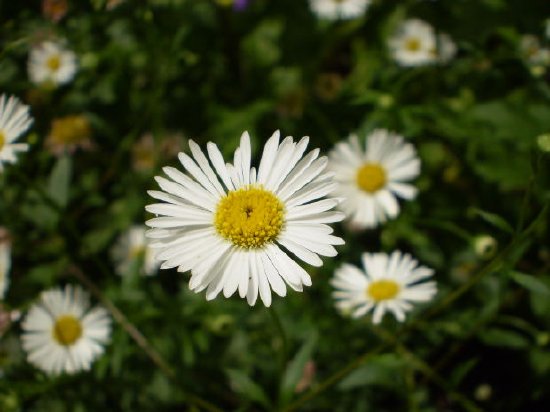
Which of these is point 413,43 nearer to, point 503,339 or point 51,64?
point 503,339

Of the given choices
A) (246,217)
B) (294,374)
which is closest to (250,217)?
(246,217)

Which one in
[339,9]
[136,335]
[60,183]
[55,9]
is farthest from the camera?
[339,9]

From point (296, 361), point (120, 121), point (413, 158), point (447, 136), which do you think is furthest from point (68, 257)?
point (447, 136)

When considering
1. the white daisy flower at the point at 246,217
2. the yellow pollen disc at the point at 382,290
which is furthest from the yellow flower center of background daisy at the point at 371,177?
the white daisy flower at the point at 246,217

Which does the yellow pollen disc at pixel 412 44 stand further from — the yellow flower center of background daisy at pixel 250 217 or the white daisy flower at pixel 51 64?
the yellow flower center of background daisy at pixel 250 217

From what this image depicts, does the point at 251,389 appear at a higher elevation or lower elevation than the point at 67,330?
lower

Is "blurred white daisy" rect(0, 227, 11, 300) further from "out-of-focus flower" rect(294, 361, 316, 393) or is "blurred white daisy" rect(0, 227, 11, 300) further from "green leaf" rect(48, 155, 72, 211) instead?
"out-of-focus flower" rect(294, 361, 316, 393)

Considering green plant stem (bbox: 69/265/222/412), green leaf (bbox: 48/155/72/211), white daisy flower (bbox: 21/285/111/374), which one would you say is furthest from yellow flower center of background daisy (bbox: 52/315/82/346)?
green leaf (bbox: 48/155/72/211)
